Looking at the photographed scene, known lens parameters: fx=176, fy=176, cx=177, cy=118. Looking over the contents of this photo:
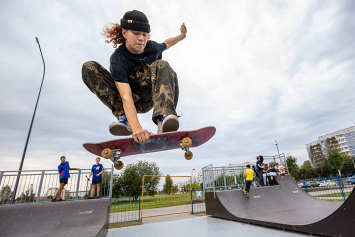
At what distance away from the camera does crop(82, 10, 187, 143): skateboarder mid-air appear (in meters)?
2.18

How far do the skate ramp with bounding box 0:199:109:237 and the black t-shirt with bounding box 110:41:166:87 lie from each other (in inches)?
236

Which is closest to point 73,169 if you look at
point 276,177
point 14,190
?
point 14,190

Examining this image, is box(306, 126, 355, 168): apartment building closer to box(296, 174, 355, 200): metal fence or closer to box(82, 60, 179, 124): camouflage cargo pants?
box(296, 174, 355, 200): metal fence

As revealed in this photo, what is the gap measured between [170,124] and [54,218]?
835 centimetres

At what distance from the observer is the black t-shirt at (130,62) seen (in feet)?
7.61

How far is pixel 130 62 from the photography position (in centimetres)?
253

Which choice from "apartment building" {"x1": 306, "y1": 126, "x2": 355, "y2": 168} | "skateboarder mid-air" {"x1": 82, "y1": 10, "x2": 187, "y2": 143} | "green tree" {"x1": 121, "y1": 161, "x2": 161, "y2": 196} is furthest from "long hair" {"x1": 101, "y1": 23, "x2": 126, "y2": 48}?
"apartment building" {"x1": 306, "y1": 126, "x2": 355, "y2": 168}

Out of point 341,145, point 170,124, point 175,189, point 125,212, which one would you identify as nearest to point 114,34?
point 170,124

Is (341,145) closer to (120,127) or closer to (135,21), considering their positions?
(120,127)

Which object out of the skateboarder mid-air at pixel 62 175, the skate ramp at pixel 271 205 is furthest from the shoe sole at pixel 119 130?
the skateboarder mid-air at pixel 62 175

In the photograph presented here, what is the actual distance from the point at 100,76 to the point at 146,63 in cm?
68

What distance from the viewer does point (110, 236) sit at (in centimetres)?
812

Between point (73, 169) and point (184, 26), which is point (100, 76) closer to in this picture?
point (184, 26)

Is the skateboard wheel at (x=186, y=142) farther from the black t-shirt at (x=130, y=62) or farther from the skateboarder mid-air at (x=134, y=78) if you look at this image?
the black t-shirt at (x=130, y=62)
